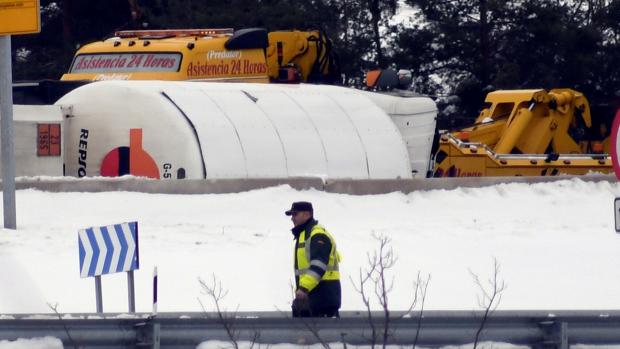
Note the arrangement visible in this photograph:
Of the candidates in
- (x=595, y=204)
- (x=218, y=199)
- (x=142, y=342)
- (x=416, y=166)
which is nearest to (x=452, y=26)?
(x=416, y=166)

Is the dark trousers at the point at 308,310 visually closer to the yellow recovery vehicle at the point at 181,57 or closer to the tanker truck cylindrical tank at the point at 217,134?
the tanker truck cylindrical tank at the point at 217,134

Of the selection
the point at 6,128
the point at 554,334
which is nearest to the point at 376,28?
the point at 6,128

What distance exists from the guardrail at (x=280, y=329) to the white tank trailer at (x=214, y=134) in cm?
981

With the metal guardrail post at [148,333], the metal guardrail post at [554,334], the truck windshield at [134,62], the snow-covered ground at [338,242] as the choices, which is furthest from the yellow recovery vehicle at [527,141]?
the metal guardrail post at [148,333]

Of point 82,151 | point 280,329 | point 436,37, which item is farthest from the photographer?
point 436,37

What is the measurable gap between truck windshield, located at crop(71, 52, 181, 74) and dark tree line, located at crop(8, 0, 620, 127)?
56.6ft

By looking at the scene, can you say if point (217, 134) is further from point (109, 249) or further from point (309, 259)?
point (309, 259)

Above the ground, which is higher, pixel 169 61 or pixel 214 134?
pixel 169 61

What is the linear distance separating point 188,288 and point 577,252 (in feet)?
17.9

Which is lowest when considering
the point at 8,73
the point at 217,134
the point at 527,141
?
the point at 527,141

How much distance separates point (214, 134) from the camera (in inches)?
749

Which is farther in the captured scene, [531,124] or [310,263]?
[531,124]

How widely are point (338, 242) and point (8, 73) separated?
411 cm

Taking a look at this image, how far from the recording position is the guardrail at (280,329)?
872 cm
